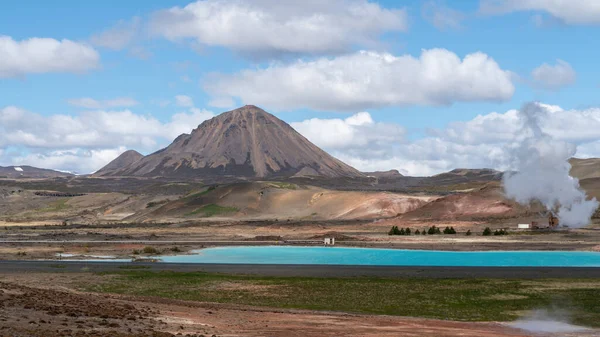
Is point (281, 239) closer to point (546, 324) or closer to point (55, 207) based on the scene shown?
point (546, 324)

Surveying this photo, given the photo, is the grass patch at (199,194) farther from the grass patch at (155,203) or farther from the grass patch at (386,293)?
the grass patch at (386,293)

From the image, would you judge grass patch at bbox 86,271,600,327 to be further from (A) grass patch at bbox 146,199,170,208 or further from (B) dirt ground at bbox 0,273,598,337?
(A) grass patch at bbox 146,199,170,208

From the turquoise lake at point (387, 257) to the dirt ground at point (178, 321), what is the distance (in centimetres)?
2959

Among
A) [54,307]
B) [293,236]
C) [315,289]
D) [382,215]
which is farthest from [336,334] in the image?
[382,215]

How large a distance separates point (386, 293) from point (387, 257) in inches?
1144

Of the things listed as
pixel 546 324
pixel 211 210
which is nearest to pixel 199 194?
pixel 211 210

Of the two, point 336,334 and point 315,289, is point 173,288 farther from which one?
point 336,334

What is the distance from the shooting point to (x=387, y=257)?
69.1 m

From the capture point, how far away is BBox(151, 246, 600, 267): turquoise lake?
62.0 m

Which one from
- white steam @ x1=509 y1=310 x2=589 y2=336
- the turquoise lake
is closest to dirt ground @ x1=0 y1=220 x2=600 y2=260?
the turquoise lake

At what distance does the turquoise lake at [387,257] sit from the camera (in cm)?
6197

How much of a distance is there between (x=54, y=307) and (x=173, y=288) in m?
16.5

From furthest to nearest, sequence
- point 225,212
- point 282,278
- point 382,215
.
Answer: point 225,212
point 382,215
point 282,278

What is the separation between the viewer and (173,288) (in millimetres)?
42281
